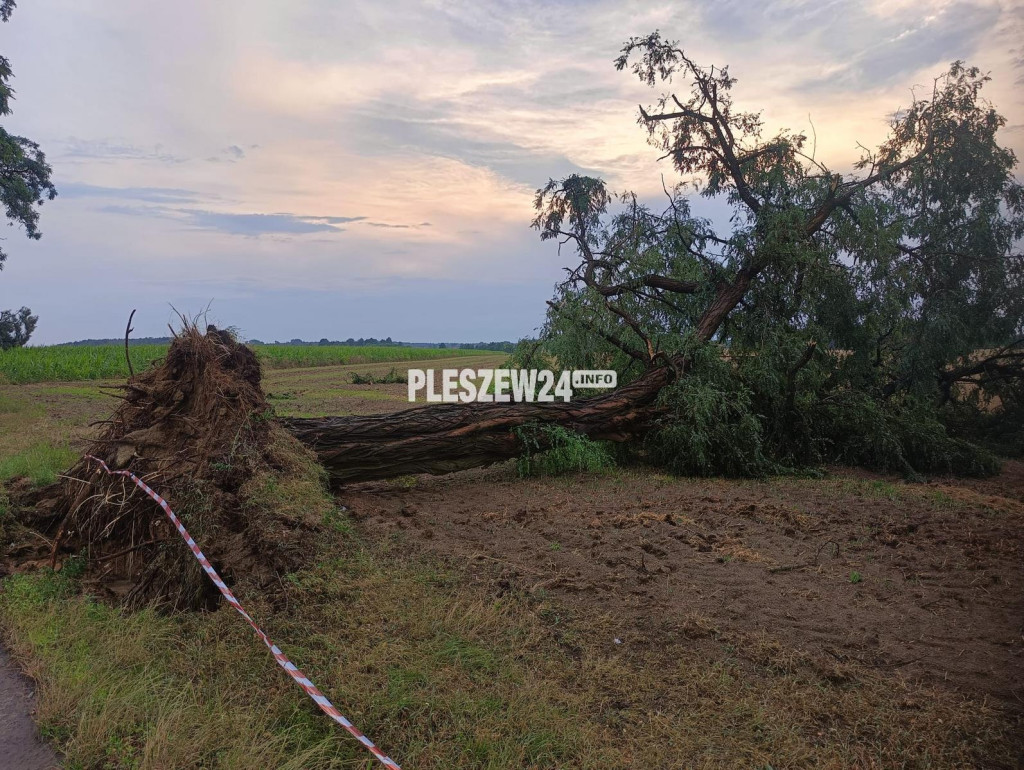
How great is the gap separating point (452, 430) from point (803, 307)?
230 inches

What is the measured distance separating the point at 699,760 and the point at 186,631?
2.97 meters

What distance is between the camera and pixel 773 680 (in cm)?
345

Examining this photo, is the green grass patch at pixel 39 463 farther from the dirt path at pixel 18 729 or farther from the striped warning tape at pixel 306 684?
the dirt path at pixel 18 729

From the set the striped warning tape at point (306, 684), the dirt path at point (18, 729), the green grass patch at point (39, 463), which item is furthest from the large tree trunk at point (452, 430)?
the dirt path at point (18, 729)

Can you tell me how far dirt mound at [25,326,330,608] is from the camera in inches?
183

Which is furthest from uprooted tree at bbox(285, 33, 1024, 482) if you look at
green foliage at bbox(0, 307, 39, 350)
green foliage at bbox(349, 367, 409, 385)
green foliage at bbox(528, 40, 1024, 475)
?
green foliage at bbox(0, 307, 39, 350)

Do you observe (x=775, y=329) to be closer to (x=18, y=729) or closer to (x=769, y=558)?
(x=769, y=558)

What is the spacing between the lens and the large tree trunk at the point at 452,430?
7.25 metres

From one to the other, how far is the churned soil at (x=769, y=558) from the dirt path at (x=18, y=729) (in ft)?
8.21

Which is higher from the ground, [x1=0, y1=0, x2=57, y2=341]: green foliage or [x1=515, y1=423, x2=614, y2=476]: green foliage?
[x1=0, y1=0, x2=57, y2=341]: green foliage

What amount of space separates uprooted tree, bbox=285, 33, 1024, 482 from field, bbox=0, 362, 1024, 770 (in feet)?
9.53

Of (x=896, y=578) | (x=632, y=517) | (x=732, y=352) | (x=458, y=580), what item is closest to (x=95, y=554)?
(x=458, y=580)

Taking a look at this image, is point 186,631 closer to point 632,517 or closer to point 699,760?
point 699,760

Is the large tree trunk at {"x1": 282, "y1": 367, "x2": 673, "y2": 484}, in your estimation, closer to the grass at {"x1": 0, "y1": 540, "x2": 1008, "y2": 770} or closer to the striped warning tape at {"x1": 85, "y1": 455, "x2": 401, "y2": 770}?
the striped warning tape at {"x1": 85, "y1": 455, "x2": 401, "y2": 770}
